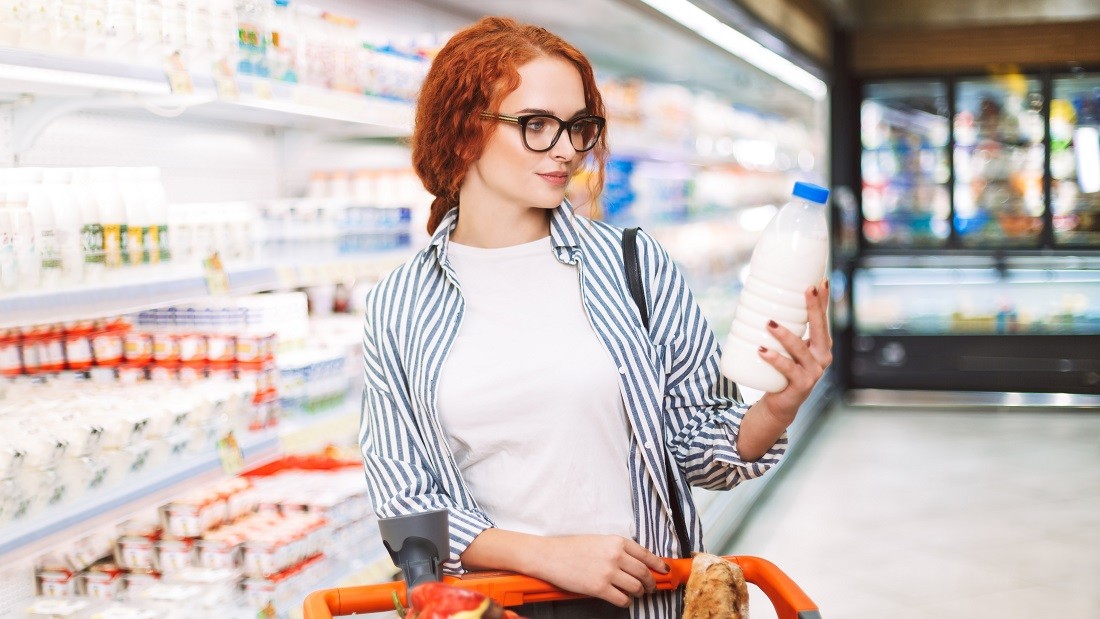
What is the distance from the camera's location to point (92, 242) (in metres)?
2.04

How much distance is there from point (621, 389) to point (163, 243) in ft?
3.96

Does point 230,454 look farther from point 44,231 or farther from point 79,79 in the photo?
point 79,79

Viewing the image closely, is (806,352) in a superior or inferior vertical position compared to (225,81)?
inferior

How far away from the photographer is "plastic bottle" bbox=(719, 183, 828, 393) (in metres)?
1.21

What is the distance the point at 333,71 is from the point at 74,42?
93 cm

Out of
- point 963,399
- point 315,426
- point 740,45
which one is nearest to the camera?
point 315,426

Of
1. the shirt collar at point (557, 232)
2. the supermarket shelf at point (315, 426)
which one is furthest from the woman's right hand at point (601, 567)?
the supermarket shelf at point (315, 426)

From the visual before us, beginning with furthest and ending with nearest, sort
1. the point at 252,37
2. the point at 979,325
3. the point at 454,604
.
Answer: the point at 979,325 → the point at 252,37 → the point at 454,604

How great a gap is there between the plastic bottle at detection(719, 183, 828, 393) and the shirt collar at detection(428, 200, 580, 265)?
1.17ft

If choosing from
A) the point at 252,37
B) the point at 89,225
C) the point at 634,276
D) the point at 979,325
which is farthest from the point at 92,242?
the point at 979,325

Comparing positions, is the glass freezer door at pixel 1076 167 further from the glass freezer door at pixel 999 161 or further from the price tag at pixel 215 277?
the price tag at pixel 215 277

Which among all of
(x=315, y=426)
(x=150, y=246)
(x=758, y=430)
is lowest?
(x=315, y=426)

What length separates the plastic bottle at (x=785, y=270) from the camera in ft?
3.96

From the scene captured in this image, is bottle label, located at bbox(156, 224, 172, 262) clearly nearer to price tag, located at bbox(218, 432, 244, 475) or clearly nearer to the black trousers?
price tag, located at bbox(218, 432, 244, 475)
